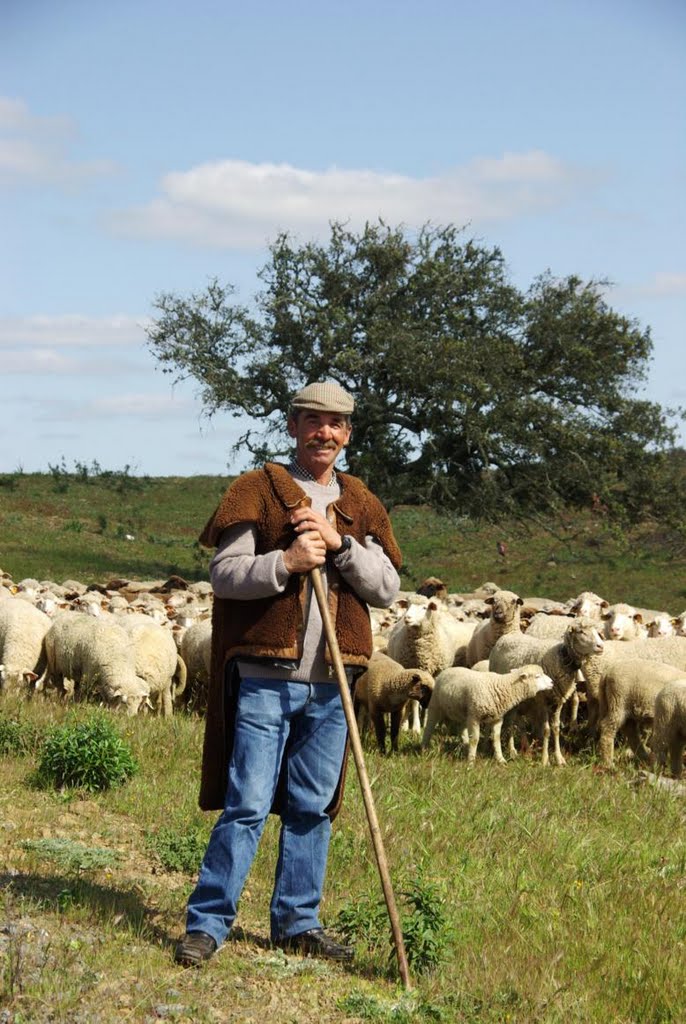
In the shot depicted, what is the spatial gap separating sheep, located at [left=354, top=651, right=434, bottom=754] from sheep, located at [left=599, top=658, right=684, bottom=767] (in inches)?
63.7

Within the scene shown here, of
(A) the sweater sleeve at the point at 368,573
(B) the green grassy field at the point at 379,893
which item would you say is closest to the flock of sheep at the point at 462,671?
(B) the green grassy field at the point at 379,893

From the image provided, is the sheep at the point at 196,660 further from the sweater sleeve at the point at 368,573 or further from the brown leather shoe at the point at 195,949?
the brown leather shoe at the point at 195,949

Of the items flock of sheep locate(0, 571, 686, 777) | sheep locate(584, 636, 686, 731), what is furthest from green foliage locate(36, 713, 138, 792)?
sheep locate(584, 636, 686, 731)

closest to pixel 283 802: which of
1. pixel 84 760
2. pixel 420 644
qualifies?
pixel 84 760

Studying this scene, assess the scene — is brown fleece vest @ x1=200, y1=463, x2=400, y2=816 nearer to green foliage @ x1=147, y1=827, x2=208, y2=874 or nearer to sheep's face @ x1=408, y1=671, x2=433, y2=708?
green foliage @ x1=147, y1=827, x2=208, y2=874

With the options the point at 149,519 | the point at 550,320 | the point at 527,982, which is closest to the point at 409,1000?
the point at 527,982

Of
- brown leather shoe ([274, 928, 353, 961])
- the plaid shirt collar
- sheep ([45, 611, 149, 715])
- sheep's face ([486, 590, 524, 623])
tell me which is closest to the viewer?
brown leather shoe ([274, 928, 353, 961])

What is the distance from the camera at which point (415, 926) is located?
527 cm

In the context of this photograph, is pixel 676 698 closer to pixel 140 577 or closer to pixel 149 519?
pixel 140 577

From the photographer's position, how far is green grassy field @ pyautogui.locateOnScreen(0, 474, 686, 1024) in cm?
475

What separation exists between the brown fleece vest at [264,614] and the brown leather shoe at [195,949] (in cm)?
53

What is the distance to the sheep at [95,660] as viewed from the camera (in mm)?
11688

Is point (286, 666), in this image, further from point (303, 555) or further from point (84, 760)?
point (84, 760)

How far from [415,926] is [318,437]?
2082mm
